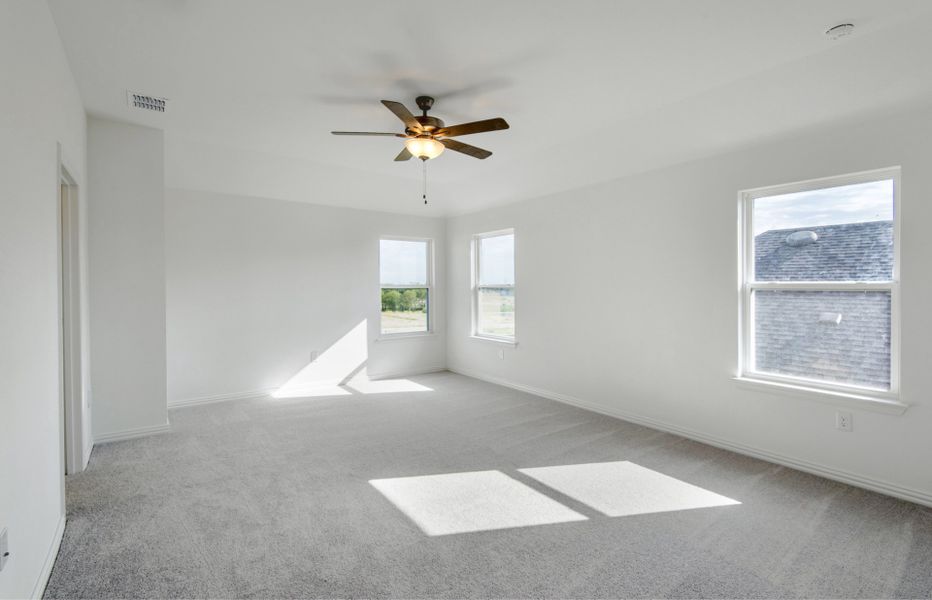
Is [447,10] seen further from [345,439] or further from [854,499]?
[854,499]

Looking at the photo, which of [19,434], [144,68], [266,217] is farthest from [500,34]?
[266,217]

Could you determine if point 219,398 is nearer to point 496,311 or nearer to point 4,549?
point 496,311

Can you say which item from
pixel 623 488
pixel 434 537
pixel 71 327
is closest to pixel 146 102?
pixel 71 327

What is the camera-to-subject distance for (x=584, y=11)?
2.23 m

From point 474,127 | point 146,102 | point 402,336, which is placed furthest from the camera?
point 402,336

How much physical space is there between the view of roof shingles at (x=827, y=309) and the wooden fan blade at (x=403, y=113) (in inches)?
107

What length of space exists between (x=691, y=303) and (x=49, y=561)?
14.3 ft

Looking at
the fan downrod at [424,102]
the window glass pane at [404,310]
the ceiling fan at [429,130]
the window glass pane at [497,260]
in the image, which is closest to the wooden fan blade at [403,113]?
the ceiling fan at [429,130]

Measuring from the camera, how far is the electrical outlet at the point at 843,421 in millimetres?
2967

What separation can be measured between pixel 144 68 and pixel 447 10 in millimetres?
1962

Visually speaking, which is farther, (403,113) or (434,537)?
(403,113)

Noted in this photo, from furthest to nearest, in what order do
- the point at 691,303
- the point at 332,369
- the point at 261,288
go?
the point at 332,369 < the point at 261,288 < the point at 691,303

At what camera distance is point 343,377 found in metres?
5.93

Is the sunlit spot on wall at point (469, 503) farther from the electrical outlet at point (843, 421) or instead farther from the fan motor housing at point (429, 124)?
the fan motor housing at point (429, 124)
